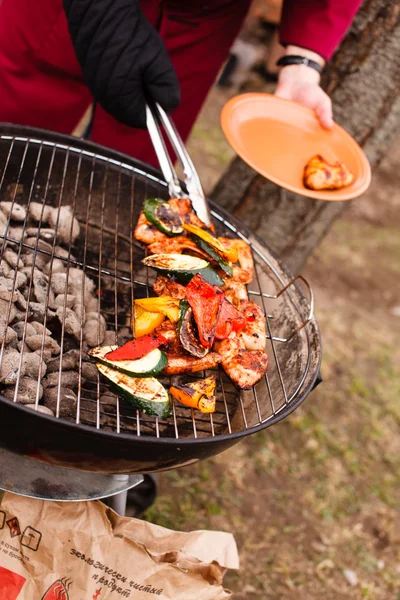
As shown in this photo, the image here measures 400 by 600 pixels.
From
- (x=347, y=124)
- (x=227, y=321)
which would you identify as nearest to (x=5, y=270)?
(x=227, y=321)

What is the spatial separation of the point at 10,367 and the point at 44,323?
0.19 meters

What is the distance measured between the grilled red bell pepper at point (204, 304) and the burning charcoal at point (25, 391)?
0.61m

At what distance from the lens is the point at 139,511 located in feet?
9.48

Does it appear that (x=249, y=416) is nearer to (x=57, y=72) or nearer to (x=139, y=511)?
(x=139, y=511)

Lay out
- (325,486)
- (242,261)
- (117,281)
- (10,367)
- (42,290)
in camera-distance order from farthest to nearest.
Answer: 1. (325,486)
2. (117,281)
3. (242,261)
4. (42,290)
5. (10,367)

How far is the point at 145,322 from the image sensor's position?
6.94ft

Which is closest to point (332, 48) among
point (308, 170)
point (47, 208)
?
point (308, 170)

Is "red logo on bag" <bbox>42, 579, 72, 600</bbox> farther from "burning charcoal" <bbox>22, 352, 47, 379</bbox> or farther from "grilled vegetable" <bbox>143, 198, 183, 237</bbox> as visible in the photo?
"grilled vegetable" <bbox>143, 198, 183, 237</bbox>

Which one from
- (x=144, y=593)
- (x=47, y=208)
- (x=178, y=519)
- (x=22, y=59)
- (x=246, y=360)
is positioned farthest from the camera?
(x=178, y=519)

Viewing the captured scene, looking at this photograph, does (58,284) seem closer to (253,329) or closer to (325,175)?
(253,329)

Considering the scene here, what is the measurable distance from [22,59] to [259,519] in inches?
115

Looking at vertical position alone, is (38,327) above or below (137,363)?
below

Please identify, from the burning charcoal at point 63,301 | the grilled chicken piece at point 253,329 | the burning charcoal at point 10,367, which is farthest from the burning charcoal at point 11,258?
the grilled chicken piece at point 253,329

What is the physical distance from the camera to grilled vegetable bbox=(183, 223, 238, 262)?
238 centimetres
